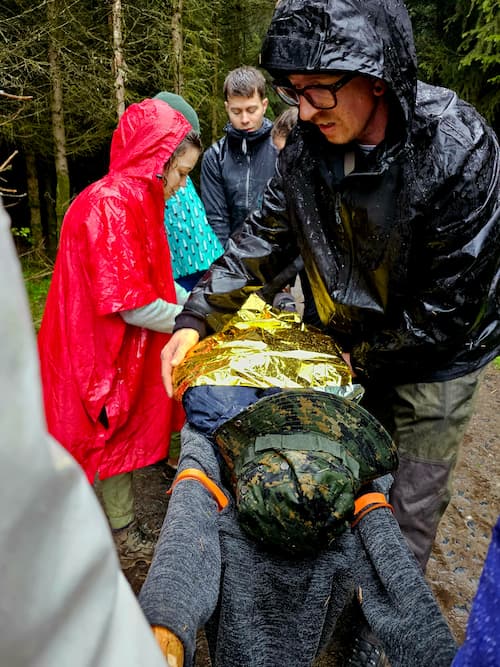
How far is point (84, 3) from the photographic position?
9.23 metres

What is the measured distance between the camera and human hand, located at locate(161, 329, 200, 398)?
7.13 ft

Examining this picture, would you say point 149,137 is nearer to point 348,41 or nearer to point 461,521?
point 348,41

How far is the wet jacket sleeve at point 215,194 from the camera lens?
4.44m

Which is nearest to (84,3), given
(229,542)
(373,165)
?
(373,165)

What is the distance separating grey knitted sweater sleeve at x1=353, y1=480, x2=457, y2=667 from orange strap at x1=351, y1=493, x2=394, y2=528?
1 centimetres

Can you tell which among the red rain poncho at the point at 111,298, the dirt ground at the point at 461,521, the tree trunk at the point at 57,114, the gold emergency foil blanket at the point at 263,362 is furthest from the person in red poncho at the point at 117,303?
the tree trunk at the point at 57,114

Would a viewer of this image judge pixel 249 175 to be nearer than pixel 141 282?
No

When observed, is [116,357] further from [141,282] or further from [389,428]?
[389,428]

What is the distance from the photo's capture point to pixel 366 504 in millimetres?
1649

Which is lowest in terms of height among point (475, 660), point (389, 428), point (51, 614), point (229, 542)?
point (389, 428)

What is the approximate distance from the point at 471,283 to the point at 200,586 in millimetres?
1287

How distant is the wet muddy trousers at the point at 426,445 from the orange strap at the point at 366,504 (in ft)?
1.84

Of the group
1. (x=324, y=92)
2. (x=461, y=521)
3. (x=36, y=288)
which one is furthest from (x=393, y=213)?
(x=36, y=288)

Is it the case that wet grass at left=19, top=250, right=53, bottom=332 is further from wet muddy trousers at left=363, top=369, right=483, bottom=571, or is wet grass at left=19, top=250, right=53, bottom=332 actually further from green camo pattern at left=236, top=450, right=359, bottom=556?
green camo pattern at left=236, top=450, right=359, bottom=556
